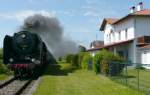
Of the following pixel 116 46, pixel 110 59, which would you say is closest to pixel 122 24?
pixel 116 46

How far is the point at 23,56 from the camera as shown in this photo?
32.3 meters

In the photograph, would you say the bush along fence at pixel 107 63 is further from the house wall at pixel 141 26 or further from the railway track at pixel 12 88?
the house wall at pixel 141 26

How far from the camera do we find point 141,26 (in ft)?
161

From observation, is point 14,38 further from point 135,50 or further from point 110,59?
point 135,50

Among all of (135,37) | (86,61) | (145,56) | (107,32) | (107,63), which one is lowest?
(107,63)

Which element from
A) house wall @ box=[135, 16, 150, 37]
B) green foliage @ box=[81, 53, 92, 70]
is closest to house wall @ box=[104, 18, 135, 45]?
house wall @ box=[135, 16, 150, 37]

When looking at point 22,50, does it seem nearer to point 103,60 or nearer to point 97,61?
point 97,61

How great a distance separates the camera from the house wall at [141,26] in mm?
49156

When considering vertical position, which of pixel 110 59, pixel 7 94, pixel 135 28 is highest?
pixel 135 28

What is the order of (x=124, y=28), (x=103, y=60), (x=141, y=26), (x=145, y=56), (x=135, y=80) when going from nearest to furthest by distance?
(x=135, y=80)
(x=103, y=60)
(x=145, y=56)
(x=141, y=26)
(x=124, y=28)

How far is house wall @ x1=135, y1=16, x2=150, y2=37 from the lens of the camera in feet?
161

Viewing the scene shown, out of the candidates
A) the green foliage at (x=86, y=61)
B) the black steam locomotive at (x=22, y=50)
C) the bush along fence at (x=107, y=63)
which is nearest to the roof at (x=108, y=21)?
the green foliage at (x=86, y=61)

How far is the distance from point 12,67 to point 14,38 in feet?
8.56

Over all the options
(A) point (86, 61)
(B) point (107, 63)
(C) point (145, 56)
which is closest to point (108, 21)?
(C) point (145, 56)
